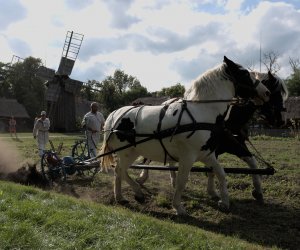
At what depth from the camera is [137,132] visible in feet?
26.2

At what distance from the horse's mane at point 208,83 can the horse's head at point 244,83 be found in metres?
0.11

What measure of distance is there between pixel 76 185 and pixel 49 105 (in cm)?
3509

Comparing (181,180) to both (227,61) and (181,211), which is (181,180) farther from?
(227,61)

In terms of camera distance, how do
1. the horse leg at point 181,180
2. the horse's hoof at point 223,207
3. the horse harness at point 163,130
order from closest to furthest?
the horse harness at point 163,130, the horse leg at point 181,180, the horse's hoof at point 223,207

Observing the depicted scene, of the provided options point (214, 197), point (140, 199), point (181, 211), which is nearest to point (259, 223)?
point (181, 211)

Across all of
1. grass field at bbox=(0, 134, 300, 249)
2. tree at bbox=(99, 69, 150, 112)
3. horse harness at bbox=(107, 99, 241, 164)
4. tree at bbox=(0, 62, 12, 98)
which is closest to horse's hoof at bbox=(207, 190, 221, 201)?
grass field at bbox=(0, 134, 300, 249)

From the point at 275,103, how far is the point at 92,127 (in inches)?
245

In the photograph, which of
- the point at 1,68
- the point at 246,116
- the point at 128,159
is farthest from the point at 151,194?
the point at 1,68

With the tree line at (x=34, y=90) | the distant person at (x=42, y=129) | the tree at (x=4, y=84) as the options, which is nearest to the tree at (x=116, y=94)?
the tree line at (x=34, y=90)

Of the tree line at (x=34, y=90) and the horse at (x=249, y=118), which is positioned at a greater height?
the tree line at (x=34, y=90)

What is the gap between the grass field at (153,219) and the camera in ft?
17.1

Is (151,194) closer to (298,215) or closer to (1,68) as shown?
(298,215)

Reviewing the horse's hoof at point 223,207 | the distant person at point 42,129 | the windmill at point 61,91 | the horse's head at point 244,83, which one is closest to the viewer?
the horse's head at point 244,83

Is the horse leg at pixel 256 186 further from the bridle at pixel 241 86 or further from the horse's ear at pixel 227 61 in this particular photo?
the horse's ear at pixel 227 61
